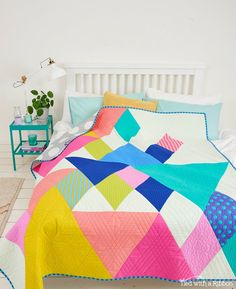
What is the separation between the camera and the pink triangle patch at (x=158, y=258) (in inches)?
61.1

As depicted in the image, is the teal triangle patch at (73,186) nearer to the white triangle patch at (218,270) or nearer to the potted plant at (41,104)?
the white triangle patch at (218,270)

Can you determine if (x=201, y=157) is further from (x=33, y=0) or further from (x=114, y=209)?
(x=33, y=0)

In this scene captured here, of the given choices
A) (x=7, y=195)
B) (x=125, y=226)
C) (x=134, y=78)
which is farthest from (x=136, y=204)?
(x=134, y=78)

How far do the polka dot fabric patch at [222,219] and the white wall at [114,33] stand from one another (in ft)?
5.76

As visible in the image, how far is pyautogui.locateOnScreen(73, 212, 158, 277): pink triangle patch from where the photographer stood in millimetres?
1553

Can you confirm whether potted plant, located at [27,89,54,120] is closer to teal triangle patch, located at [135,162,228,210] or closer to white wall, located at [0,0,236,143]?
white wall, located at [0,0,236,143]

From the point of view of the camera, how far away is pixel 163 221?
5.10ft

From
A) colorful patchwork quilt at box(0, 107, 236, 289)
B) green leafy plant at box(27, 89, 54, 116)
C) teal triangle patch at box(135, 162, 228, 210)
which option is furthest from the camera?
green leafy plant at box(27, 89, 54, 116)

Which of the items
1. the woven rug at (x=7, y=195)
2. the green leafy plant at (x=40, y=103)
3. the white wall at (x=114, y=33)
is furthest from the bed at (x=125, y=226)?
the white wall at (x=114, y=33)

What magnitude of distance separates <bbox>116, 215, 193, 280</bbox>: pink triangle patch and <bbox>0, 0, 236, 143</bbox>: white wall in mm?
1868

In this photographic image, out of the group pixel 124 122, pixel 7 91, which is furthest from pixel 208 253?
pixel 7 91

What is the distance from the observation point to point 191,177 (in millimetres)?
1858

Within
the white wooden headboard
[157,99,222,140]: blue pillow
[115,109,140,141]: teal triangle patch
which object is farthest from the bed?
the white wooden headboard

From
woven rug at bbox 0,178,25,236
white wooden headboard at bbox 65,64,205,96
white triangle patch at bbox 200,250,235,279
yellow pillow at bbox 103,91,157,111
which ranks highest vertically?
white wooden headboard at bbox 65,64,205,96
